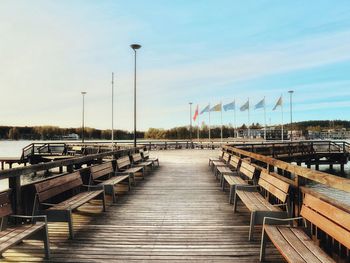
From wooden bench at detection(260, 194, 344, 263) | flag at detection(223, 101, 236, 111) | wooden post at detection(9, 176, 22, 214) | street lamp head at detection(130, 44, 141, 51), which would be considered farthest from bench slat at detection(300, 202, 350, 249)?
flag at detection(223, 101, 236, 111)

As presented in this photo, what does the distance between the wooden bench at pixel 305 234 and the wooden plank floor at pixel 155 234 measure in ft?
1.43

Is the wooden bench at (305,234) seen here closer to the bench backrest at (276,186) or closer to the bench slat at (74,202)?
the bench backrest at (276,186)

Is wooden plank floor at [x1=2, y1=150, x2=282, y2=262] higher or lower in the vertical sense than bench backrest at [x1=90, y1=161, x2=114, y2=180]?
lower

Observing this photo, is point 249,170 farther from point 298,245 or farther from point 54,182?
point 298,245

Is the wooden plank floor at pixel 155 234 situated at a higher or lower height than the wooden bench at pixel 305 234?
lower

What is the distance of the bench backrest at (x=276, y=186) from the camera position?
545 cm

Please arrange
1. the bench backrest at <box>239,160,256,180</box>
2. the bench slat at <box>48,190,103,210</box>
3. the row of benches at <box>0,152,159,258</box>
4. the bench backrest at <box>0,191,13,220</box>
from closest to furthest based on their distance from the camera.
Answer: the row of benches at <box>0,152,159,258</box> → the bench backrest at <box>0,191,13,220</box> → the bench slat at <box>48,190,103,210</box> → the bench backrest at <box>239,160,256,180</box>

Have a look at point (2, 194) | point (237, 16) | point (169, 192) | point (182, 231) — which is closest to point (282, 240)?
point (182, 231)

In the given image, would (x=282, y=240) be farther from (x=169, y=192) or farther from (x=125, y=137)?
(x=125, y=137)

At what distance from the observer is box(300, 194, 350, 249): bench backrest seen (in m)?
3.45

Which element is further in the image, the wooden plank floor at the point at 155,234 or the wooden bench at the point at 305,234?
the wooden plank floor at the point at 155,234

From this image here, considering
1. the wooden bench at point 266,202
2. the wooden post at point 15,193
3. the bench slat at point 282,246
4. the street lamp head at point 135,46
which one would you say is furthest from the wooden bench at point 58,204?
the street lamp head at point 135,46

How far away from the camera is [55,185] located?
614 cm

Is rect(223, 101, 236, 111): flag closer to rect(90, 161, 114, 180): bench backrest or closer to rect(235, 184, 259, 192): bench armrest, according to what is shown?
rect(90, 161, 114, 180): bench backrest
